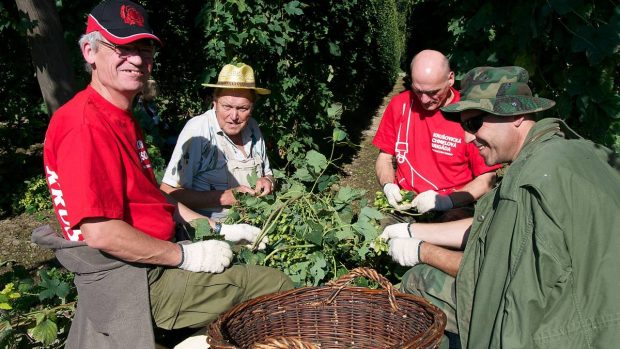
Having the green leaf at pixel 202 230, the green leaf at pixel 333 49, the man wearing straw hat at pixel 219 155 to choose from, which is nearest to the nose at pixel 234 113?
the man wearing straw hat at pixel 219 155

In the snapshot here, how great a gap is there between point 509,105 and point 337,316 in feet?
3.64

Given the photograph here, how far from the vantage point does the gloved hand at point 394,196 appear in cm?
344

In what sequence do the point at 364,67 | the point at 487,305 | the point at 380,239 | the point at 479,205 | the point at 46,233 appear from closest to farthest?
the point at 487,305, the point at 46,233, the point at 479,205, the point at 380,239, the point at 364,67

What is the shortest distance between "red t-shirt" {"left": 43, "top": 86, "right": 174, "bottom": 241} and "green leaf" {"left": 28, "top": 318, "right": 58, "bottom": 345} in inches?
21.3

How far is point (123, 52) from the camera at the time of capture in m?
2.14

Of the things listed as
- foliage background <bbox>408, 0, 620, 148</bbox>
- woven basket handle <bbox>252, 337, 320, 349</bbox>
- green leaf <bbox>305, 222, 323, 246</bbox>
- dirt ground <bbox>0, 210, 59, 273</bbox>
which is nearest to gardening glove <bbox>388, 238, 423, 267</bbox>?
green leaf <bbox>305, 222, 323, 246</bbox>

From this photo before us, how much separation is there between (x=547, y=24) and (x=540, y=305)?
172 cm

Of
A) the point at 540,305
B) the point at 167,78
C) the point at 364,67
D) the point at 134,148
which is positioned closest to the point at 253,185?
the point at 134,148

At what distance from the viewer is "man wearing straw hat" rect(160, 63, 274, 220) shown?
10.7 feet

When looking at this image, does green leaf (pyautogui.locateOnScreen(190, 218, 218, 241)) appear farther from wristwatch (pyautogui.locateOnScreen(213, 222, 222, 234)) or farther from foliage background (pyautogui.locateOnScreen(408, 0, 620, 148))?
foliage background (pyautogui.locateOnScreen(408, 0, 620, 148))

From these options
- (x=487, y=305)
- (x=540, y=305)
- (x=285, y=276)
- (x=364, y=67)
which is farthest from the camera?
(x=364, y=67)

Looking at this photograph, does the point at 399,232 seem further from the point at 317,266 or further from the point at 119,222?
the point at 119,222

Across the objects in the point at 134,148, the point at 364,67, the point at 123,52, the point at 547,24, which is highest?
the point at 123,52

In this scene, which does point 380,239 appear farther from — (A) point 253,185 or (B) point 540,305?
(B) point 540,305
